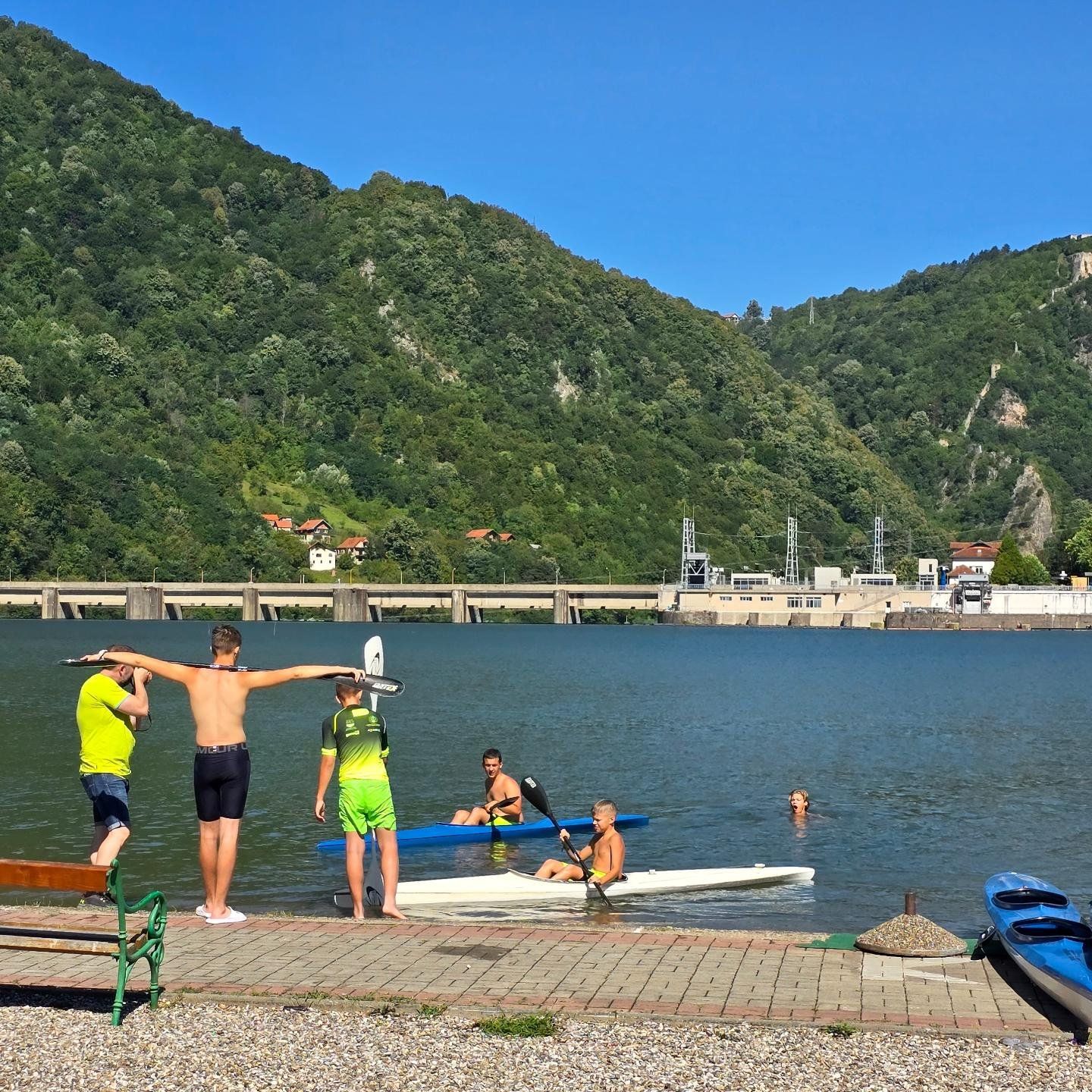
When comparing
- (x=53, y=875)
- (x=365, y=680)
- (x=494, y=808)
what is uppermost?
(x=365, y=680)

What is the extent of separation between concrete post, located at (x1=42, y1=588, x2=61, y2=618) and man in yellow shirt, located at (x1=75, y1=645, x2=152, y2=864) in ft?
494

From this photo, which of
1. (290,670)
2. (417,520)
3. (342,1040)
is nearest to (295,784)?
(290,670)

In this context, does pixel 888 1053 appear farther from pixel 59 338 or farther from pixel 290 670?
pixel 59 338

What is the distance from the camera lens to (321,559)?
17612 centimetres

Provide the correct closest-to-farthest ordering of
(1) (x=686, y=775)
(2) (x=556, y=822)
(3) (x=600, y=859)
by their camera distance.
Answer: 1. (2) (x=556, y=822)
2. (3) (x=600, y=859)
3. (1) (x=686, y=775)

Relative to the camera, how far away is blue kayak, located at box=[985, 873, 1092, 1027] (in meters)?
10.8

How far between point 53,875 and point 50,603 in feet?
512

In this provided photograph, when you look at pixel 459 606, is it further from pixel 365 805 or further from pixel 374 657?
pixel 365 805

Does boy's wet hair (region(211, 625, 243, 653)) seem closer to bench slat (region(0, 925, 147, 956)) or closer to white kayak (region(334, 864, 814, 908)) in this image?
bench slat (region(0, 925, 147, 956))

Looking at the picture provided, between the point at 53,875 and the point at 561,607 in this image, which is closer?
the point at 53,875

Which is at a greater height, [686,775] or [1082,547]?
[1082,547]

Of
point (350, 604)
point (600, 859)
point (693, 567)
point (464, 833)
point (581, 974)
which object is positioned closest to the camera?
point (581, 974)

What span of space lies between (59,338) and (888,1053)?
664 feet

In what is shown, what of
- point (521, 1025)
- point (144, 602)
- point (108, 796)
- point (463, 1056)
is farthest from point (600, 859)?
point (144, 602)
